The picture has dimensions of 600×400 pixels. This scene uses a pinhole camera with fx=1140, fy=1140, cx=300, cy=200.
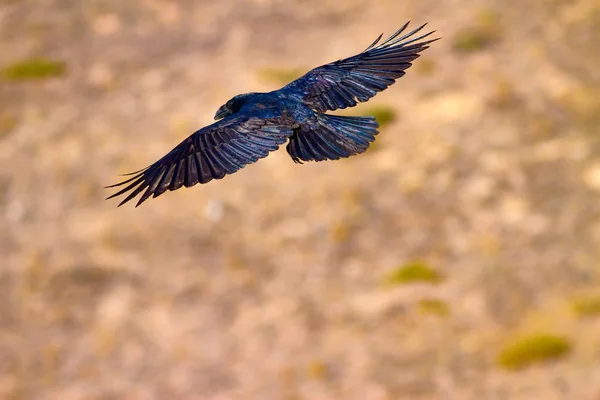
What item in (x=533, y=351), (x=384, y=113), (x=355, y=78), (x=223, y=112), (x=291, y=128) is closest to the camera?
(x=291, y=128)

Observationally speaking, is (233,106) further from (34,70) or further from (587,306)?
(34,70)

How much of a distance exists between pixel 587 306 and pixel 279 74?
17341mm

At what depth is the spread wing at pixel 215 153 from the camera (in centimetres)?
1218

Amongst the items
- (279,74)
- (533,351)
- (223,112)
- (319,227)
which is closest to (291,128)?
(223,112)

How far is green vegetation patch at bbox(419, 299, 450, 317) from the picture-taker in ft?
149

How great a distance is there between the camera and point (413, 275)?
4697 centimetres

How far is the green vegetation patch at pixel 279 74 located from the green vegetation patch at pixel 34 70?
11.5m

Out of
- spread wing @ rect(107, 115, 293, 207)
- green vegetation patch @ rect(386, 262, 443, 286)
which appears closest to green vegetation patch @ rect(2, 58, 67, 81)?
green vegetation patch @ rect(386, 262, 443, 286)

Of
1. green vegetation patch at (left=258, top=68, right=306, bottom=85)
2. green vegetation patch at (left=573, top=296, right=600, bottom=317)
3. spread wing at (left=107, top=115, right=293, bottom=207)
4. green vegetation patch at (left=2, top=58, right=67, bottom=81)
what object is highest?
green vegetation patch at (left=2, top=58, right=67, bottom=81)

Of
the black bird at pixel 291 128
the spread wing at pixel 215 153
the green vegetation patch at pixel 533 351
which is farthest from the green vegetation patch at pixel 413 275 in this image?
the spread wing at pixel 215 153

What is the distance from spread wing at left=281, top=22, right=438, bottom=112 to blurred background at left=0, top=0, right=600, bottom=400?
2912cm

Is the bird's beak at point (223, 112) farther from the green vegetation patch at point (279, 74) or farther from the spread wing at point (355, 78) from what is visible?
the green vegetation patch at point (279, 74)

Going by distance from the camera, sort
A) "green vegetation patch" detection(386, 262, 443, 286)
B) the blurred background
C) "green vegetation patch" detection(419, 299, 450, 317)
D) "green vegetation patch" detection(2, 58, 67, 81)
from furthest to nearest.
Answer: "green vegetation patch" detection(2, 58, 67, 81), "green vegetation patch" detection(386, 262, 443, 286), "green vegetation patch" detection(419, 299, 450, 317), the blurred background

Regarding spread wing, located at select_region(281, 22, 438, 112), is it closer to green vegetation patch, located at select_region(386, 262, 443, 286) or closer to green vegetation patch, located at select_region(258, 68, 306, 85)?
green vegetation patch, located at select_region(386, 262, 443, 286)
